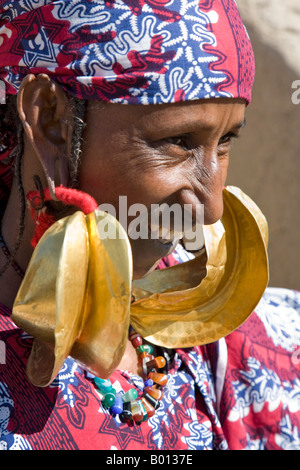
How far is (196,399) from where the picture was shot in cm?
208

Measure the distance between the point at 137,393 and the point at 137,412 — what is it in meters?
0.07

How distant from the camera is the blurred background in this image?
317 cm

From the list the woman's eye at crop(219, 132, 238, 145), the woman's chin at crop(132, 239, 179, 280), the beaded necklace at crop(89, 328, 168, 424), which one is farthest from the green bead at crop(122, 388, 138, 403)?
the woman's eye at crop(219, 132, 238, 145)

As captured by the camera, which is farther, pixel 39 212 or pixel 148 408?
pixel 148 408

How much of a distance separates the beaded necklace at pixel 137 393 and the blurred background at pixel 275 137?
1.42 metres

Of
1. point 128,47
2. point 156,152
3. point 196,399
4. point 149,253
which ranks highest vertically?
point 128,47

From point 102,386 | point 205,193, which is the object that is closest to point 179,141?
point 205,193

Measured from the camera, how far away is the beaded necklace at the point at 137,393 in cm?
179

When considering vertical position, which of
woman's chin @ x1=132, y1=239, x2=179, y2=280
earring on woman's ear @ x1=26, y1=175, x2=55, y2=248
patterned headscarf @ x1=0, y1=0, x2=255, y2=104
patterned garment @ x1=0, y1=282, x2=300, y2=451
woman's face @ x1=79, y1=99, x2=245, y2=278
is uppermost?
patterned headscarf @ x1=0, y1=0, x2=255, y2=104

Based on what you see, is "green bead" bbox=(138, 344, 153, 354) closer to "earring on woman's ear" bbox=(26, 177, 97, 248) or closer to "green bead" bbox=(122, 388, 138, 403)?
"green bead" bbox=(122, 388, 138, 403)

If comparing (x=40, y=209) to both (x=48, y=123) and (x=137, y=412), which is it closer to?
(x=48, y=123)

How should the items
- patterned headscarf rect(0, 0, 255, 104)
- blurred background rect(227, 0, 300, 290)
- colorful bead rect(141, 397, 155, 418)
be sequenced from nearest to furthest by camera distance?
patterned headscarf rect(0, 0, 255, 104) → colorful bead rect(141, 397, 155, 418) → blurred background rect(227, 0, 300, 290)

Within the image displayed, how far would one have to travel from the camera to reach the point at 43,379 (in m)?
1.51

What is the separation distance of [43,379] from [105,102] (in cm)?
61
